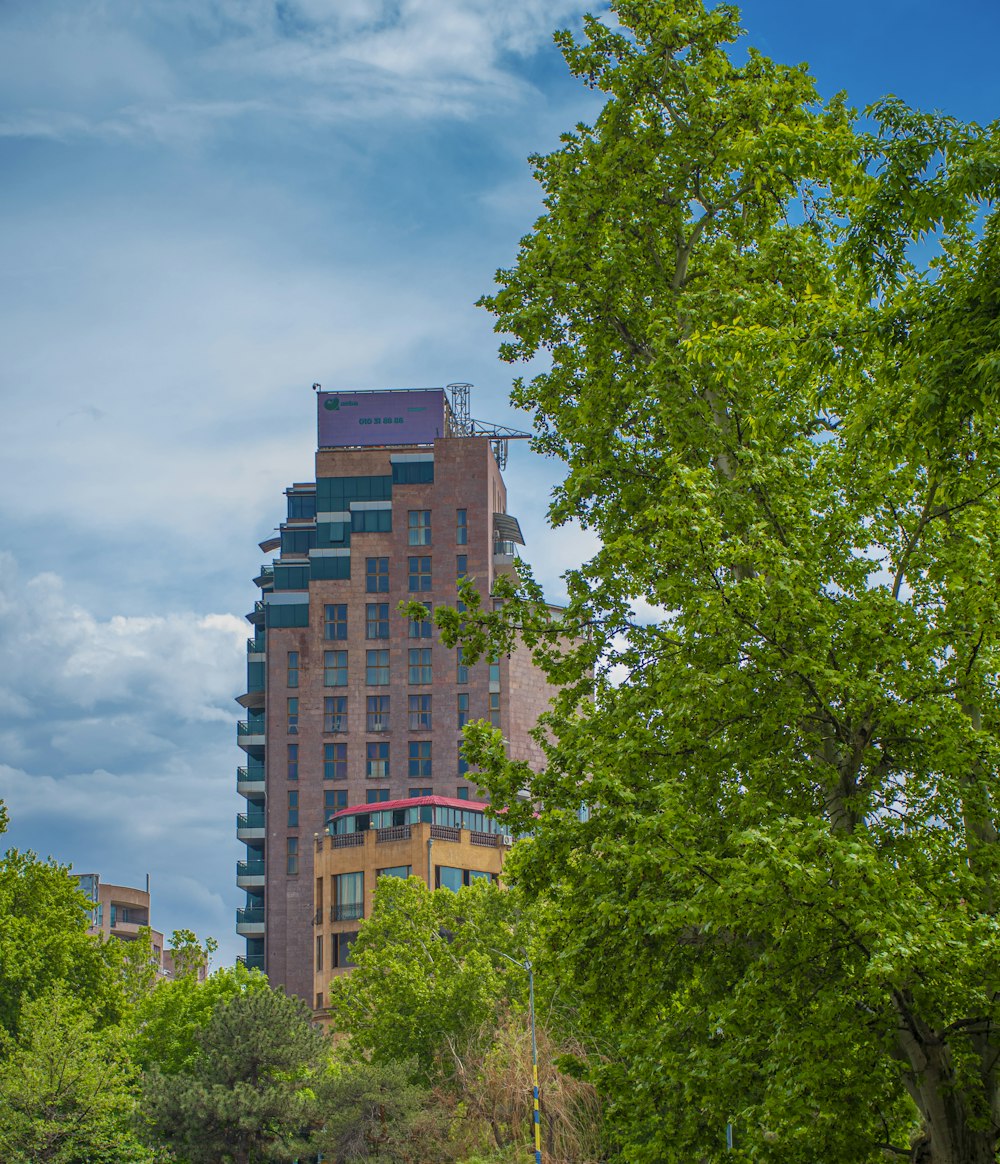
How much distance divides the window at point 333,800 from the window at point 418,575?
19.3 meters

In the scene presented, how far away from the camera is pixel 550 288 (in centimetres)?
2467

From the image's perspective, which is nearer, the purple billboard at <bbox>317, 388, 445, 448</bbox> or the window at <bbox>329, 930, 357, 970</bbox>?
the window at <bbox>329, 930, 357, 970</bbox>

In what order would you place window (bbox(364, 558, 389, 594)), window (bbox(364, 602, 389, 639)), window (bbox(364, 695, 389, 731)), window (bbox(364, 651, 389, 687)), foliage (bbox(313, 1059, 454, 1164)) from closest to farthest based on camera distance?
foliage (bbox(313, 1059, 454, 1164)) < window (bbox(364, 695, 389, 731)) < window (bbox(364, 651, 389, 687)) < window (bbox(364, 602, 389, 639)) < window (bbox(364, 558, 389, 594))

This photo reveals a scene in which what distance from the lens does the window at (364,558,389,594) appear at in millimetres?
137625

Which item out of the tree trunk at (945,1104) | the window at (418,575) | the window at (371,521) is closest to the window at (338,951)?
the window at (418,575)

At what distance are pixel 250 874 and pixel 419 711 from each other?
843 inches

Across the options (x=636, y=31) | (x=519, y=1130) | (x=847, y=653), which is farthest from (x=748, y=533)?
(x=519, y=1130)

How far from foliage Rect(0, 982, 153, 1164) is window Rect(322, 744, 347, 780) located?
76.0m

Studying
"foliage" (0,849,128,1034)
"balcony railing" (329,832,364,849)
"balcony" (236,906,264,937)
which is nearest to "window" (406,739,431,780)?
"balcony" (236,906,264,937)

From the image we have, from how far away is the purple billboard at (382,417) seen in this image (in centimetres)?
14375

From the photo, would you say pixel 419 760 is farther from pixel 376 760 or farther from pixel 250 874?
pixel 250 874

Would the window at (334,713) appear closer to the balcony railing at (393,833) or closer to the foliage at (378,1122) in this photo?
the balcony railing at (393,833)

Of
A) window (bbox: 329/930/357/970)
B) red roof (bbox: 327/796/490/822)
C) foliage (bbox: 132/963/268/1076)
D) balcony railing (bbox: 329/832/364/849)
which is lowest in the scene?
foliage (bbox: 132/963/268/1076)

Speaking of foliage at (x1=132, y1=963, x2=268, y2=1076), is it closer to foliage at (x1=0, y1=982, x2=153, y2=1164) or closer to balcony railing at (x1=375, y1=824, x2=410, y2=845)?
foliage at (x1=0, y1=982, x2=153, y2=1164)
